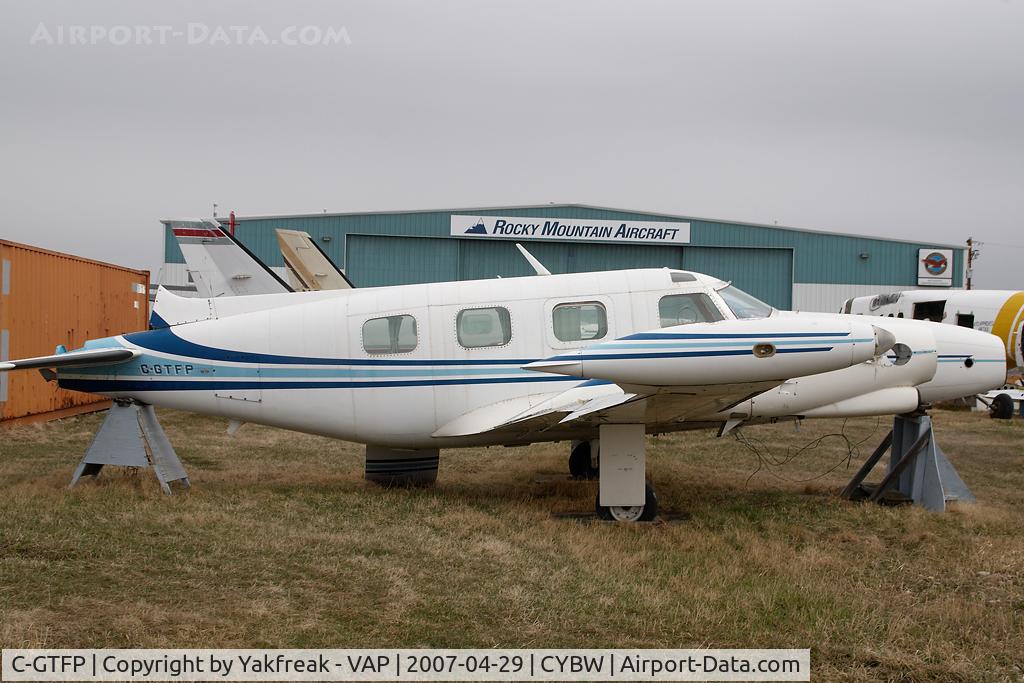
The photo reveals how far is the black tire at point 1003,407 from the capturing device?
2222 centimetres

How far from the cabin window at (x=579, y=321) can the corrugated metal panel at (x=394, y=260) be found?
78.1 ft

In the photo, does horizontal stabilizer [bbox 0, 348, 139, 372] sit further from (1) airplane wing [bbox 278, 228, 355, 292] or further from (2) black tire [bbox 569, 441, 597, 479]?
(1) airplane wing [bbox 278, 228, 355, 292]

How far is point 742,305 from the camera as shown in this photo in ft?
32.2

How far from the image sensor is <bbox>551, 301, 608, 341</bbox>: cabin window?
9602 millimetres

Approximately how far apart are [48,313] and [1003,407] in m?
23.2

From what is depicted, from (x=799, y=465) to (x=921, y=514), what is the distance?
446 centimetres

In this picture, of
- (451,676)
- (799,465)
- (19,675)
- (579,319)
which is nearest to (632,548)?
(579,319)

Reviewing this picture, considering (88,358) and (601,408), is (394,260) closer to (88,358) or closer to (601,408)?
(88,358)

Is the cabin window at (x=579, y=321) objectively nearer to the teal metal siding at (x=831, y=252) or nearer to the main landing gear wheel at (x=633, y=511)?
the main landing gear wheel at (x=633, y=511)

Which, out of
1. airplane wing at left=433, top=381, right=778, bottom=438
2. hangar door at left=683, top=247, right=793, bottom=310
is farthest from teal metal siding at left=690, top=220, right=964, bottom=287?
airplane wing at left=433, top=381, right=778, bottom=438

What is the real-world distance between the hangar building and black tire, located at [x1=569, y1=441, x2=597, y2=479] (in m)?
20.7

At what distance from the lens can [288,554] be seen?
7.25m

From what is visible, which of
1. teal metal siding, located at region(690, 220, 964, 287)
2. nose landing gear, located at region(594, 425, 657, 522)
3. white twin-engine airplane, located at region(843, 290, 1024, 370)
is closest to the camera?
nose landing gear, located at region(594, 425, 657, 522)

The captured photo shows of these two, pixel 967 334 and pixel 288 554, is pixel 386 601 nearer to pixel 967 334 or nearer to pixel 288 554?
pixel 288 554
